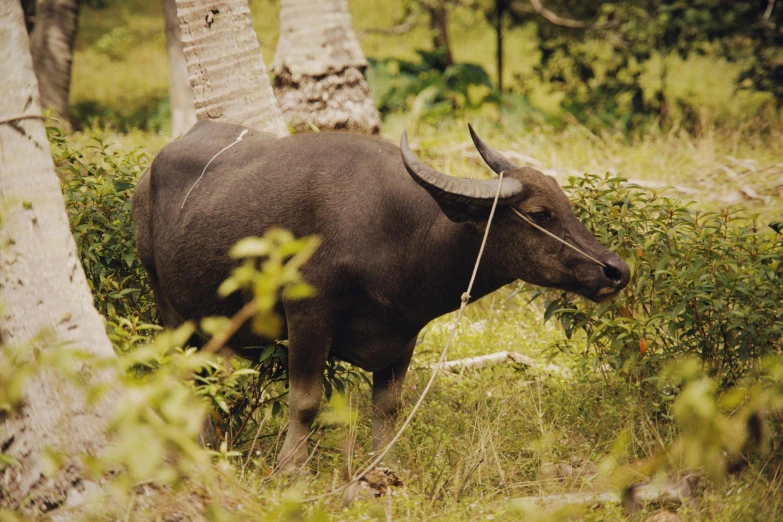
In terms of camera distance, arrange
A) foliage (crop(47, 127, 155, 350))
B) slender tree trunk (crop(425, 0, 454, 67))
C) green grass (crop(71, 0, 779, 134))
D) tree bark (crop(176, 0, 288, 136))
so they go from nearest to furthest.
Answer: foliage (crop(47, 127, 155, 350))
tree bark (crop(176, 0, 288, 136))
slender tree trunk (crop(425, 0, 454, 67))
green grass (crop(71, 0, 779, 134))

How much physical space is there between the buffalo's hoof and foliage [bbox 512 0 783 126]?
8.31 m

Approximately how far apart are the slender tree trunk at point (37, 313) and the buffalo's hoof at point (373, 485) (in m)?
1.22

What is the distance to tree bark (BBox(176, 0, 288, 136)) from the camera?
512 cm

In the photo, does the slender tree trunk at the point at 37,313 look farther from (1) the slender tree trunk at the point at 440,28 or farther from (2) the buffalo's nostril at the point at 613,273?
(1) the slender tree trunk at the point at 440,28

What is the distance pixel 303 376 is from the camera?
3.74m

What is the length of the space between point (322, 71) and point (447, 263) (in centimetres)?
364

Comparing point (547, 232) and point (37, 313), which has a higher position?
point (37, 313)

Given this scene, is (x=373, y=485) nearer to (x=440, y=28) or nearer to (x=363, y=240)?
(x=363, y=240)

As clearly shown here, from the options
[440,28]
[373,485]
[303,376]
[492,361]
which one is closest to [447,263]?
[303,376]

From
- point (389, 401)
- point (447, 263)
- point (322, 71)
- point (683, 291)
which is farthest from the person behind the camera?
point (322, 71)

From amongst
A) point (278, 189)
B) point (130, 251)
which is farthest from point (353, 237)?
point (130, 251)

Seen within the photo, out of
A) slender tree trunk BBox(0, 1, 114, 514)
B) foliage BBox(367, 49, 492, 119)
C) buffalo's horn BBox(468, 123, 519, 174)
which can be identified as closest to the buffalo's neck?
buffalo's horn BBox(468, 123, 519, 174)

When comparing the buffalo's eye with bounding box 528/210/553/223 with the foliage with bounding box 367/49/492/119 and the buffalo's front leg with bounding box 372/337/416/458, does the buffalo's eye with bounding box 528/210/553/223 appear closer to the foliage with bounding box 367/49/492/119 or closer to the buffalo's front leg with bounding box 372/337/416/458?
the buffalo's front leg with bounding box 372/337/416/458

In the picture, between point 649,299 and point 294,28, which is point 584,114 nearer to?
point 294,28
